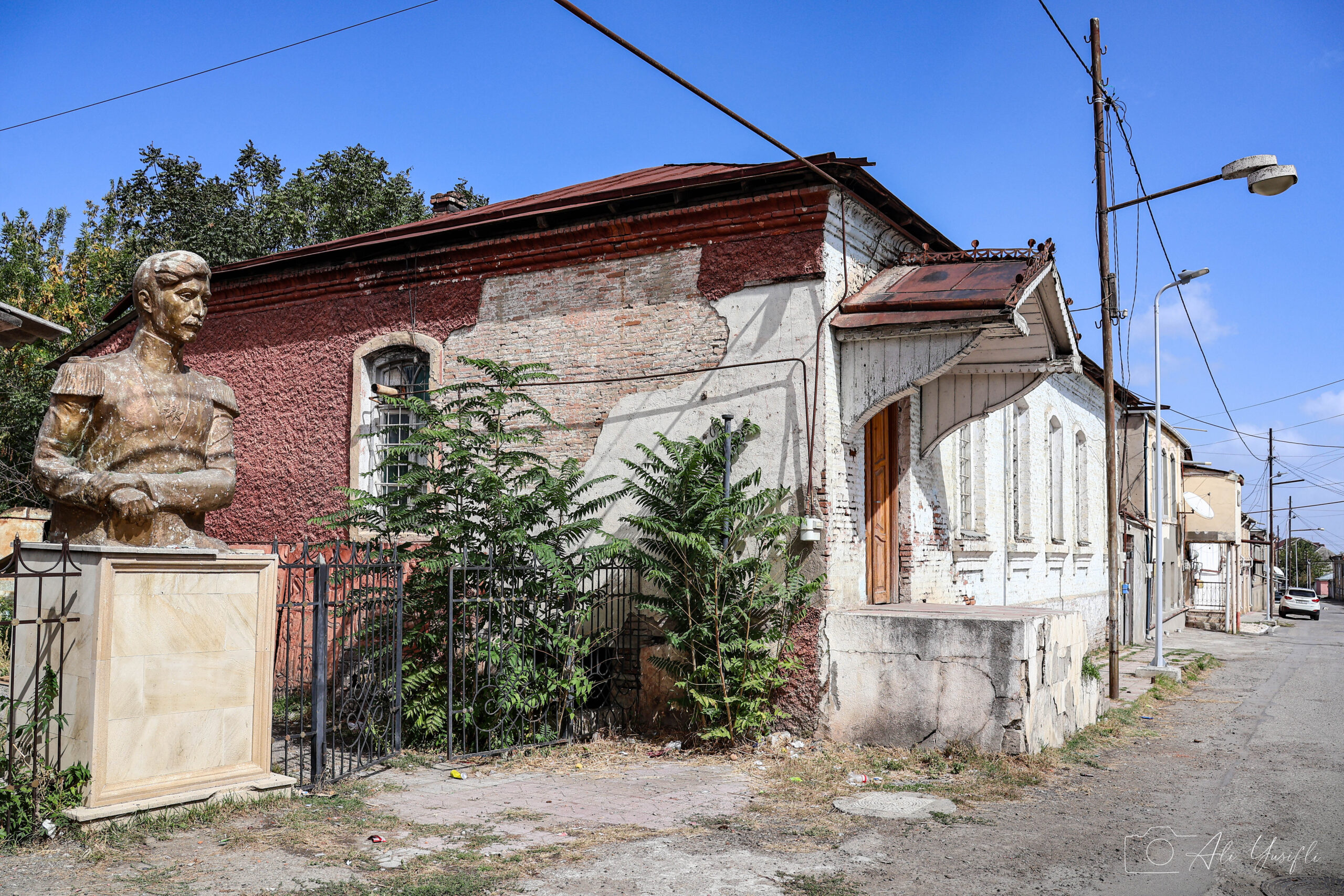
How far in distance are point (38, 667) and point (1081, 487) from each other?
61.2 feet

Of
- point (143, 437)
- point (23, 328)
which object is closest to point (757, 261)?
point (143, 437)

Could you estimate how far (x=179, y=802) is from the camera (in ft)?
19.3

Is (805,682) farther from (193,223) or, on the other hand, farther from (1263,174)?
(193,223)

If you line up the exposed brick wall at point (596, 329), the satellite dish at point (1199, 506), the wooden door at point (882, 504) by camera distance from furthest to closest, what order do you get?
1. the satellite dish at point (1199, 506)
2. the wooden door at point (882, 504)
3. the exposed brick wall at point (596, 329)

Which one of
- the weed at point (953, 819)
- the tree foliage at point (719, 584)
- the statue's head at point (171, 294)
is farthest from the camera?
the tree foliage at point (719, 584)

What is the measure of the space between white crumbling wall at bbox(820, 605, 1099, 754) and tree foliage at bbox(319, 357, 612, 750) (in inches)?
95.3

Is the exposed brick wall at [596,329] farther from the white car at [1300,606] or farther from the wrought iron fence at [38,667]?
the white car at [1300,606]

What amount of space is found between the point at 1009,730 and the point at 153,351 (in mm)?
7104

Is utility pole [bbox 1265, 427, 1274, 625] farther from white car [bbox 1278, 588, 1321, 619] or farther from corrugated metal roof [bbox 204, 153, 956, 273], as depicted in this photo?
corrugated metal roof [bbox 204, 153, 956, 273]

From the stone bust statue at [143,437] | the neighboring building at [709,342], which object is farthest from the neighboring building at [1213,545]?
the stone bust statue at [143,437]

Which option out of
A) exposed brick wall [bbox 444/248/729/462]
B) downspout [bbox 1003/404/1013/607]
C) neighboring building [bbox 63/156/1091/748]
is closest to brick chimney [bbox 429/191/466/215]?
neighboring building [bbox 63/156/1091/748]

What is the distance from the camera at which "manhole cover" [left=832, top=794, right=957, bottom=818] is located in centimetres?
684

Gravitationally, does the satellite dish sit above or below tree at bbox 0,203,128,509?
below

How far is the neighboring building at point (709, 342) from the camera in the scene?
9.27 meters
